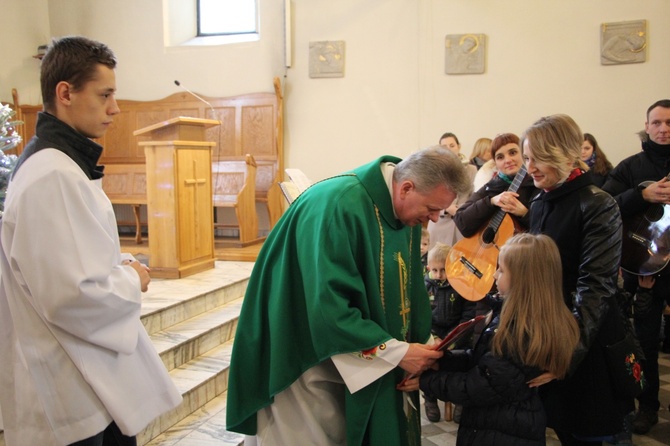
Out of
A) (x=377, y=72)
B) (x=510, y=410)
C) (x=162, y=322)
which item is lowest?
(x=162, y=322)

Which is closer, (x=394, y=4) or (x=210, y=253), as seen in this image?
(x=210, y=253)

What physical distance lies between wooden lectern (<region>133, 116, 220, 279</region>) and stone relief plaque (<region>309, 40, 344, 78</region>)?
3.10 meters

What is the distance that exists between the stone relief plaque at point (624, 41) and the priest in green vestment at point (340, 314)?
606 centimetres

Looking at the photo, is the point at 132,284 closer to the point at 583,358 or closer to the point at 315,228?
the point at 315,228

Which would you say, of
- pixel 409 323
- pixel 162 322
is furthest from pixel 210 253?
pixel 409 323

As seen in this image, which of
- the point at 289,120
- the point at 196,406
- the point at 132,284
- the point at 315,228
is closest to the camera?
the point at 132,284

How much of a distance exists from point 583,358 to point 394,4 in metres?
6.50

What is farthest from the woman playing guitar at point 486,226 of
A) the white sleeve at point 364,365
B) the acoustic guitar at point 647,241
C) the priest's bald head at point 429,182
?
the white sleeve at point 364,365

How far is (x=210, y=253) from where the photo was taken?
5.64 metres

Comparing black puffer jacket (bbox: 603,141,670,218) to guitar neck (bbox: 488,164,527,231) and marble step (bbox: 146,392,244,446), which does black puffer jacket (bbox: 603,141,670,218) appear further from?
marble step (bbox: 146,392,244,446)

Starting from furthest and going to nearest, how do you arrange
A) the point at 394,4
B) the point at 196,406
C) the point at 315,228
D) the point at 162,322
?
the point at 394,4
the point at 162,322
the point at 196,406
the point at 315,228

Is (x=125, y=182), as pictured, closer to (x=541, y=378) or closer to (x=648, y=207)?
(x=648, y=207)

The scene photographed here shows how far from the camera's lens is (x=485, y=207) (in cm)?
315

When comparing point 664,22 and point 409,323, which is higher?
point 664,22
